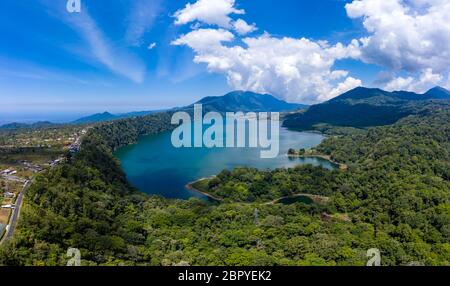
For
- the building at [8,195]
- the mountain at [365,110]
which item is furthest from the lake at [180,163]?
the mountain at [365,110]

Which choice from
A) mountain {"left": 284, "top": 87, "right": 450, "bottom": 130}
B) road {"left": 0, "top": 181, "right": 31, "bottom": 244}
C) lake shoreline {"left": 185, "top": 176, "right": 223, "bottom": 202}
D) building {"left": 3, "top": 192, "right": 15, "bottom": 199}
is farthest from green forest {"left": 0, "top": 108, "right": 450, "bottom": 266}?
mountain {"left": 284, "top": 87, "right": 450, "bottom": 130}

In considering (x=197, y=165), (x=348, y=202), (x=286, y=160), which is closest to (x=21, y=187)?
(x=197, y=165)

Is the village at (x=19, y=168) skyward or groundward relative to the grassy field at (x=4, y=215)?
skyward

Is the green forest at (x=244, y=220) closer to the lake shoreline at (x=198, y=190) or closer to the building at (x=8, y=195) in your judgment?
the lake shoreline at (x=198, y=190)

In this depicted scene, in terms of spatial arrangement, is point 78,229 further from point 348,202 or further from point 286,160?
point 286,160

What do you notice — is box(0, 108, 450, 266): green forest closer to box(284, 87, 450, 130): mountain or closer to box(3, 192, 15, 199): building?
box(3, 192, 15, 199): building

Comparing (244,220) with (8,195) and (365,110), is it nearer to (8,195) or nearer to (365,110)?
(8,195)
